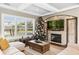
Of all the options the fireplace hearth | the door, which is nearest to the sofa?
the fireplace hearth

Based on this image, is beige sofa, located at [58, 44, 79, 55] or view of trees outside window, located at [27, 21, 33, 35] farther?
view of trees outside window, located at [27, 21, 33, 35]

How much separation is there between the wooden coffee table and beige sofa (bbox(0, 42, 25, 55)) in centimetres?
17

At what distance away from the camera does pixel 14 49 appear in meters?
1.55

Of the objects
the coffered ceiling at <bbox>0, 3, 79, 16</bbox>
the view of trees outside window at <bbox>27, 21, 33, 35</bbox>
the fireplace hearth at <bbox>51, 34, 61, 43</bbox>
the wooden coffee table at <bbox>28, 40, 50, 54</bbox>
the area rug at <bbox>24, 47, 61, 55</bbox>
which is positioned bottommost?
the area rug at <bbox>24, 47, 61, 55</bbox>

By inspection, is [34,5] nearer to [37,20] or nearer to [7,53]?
[37,20]

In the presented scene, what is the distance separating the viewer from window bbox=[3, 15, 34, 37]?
59.4 inches

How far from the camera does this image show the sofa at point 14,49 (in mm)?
1519

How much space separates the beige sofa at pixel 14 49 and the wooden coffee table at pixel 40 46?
0.17m

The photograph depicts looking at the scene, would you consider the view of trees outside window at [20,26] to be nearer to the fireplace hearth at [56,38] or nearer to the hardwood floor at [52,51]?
the hardwood floor at [52,51]

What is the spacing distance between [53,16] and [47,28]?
242 mm

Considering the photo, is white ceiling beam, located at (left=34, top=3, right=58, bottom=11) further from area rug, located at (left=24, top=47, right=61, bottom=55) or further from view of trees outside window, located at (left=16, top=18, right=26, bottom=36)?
area rug, located at (left=24, top=47, right=61, bottom=55)

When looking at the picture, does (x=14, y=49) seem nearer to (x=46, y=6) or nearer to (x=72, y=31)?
(x=46, y=6)

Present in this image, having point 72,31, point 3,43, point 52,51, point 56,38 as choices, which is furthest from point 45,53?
point 3,43

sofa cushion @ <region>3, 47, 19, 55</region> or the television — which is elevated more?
the television
